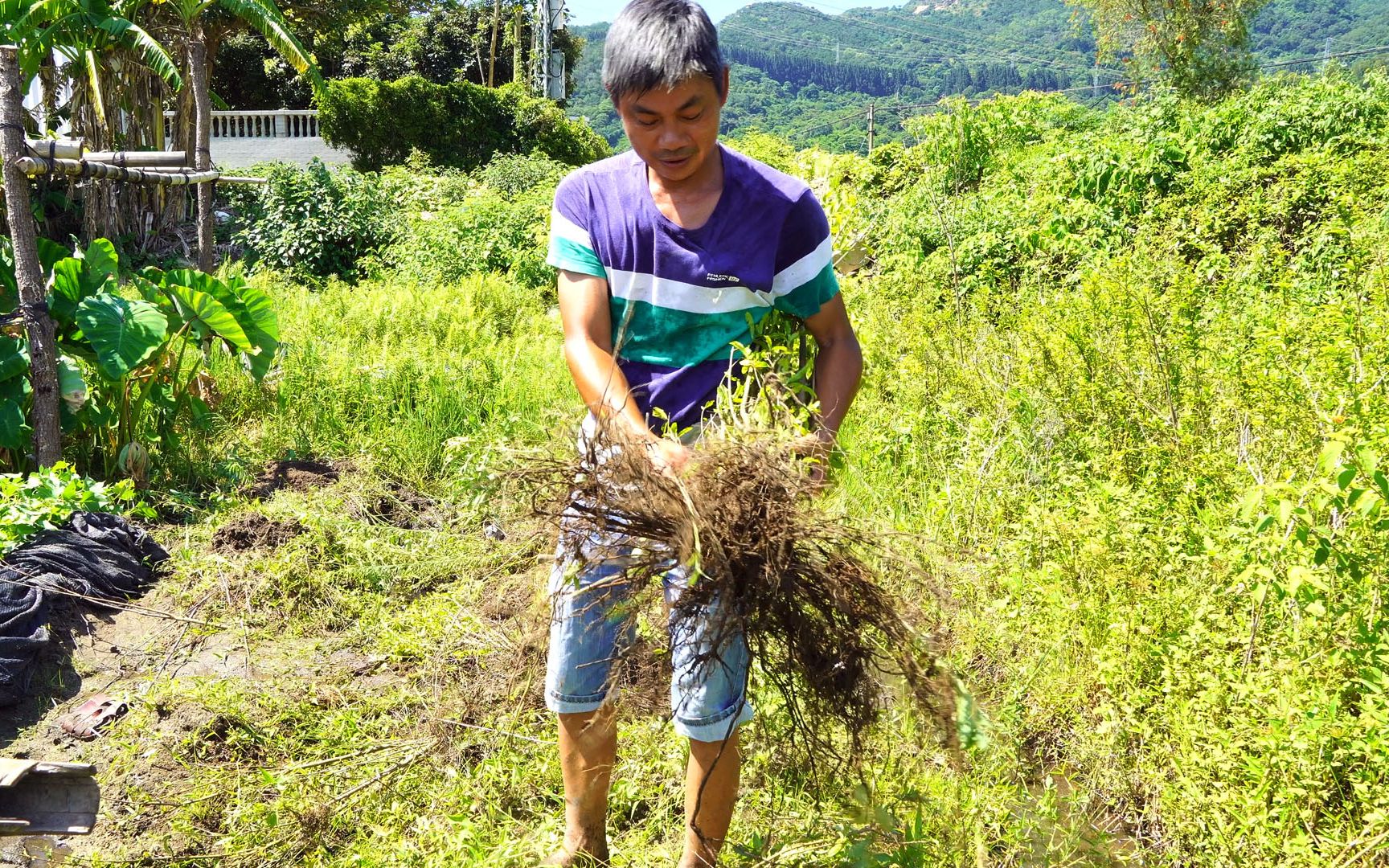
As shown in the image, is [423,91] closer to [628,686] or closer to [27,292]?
[27,292]

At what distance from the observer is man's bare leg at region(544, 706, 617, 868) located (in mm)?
2184

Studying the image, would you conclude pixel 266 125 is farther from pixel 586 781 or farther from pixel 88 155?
pixel 586 781

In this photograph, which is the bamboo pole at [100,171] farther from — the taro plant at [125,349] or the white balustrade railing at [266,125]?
the white balustrade railing at [266,125]

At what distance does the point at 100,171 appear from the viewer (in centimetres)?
477

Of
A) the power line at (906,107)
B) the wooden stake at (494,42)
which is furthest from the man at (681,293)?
the wooden stake at (494,42)

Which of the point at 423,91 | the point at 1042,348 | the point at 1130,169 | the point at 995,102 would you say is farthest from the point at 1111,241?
the point at 423,91

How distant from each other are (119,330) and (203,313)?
1.40 ft

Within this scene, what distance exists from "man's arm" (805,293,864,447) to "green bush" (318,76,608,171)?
1849cm

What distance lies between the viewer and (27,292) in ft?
14.6

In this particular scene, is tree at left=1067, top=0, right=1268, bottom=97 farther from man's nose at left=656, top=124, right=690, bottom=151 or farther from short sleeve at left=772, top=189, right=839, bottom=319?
man's nose at left=656, top=124, right=690, bottom=151

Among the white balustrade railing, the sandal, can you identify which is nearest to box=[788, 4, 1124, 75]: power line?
the white balustrade railing

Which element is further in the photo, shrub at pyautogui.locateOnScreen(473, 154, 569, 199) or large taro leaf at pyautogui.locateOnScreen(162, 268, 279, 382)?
shrub at pyautogui.locateOnScreen(473, 154, 569, 199)

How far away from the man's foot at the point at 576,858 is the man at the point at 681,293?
13.6 inches

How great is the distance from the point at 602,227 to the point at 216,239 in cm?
1245
